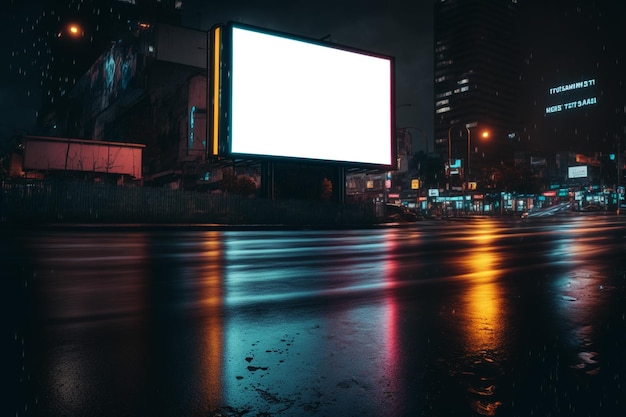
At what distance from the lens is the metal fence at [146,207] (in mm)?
23609

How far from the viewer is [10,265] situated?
8547mm

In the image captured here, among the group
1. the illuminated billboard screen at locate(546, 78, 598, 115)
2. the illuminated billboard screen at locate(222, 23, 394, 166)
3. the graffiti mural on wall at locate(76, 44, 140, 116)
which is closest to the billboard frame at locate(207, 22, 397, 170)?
the illuminated billboard screen at locate(222, 23, 394, 166)

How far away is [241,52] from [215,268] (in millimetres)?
21934

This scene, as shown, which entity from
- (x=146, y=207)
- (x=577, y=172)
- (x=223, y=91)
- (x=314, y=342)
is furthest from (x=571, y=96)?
(x=314, y=342)

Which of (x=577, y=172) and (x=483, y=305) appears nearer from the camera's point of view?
(x=483, y=305)

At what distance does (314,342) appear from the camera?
12.7ft

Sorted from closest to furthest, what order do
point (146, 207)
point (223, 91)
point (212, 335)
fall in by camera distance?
point (212, 335) < point (146, 207) < point (223, 91)

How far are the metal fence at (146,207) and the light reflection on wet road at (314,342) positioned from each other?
1818cm

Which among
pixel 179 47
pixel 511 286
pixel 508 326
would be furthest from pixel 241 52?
pixel 179 47

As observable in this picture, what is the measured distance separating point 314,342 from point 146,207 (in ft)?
82.0

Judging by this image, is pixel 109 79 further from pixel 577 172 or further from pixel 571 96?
pixel 571 96

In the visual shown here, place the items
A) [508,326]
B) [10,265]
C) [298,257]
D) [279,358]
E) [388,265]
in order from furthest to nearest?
[298,257], [388,265], [10,265], [508,326], [279,358]

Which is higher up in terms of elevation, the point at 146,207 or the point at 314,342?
the point at 146,207

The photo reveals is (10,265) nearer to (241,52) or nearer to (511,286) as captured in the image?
(511,286)
